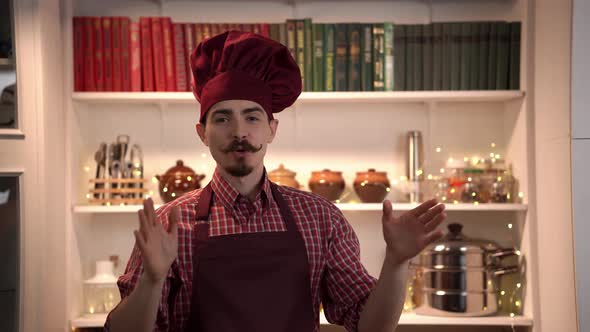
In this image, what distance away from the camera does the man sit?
5.14 ft

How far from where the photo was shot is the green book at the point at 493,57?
9.87ft

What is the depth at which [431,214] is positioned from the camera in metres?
1.43

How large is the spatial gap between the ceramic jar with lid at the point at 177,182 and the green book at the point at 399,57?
2.81 feet

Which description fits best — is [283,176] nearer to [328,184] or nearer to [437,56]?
[328,184]

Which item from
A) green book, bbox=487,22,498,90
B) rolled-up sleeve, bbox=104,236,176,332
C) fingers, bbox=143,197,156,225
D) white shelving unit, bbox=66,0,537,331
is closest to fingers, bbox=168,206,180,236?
fingers, bbox=143,197,156,225

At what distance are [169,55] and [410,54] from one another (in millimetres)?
943

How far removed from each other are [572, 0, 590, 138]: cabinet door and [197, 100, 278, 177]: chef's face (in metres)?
1.30

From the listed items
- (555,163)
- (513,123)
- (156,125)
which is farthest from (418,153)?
(156,125)

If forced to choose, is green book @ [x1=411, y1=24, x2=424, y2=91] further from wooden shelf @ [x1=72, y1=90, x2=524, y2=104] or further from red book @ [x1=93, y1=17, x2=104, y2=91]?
red book @ [x1=93, y1=17, x2=104, y2=91]

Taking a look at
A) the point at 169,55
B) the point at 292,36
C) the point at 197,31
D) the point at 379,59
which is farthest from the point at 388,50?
the point at 169,55

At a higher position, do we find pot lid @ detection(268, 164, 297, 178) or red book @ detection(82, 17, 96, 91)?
red book @ detection(82, 17, 96, 91)

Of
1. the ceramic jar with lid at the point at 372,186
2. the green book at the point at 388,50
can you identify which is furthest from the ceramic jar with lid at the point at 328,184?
the green book at the point at 388,50

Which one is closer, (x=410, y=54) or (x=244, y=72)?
(x=244, y=72)

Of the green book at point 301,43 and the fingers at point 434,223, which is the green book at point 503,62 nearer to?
the green book at point 301,43
